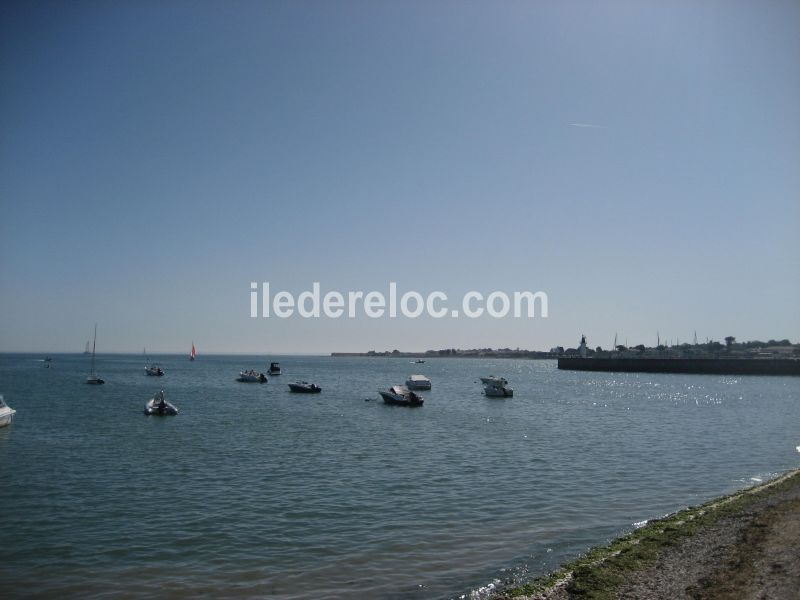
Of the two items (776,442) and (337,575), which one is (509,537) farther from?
(776,442)

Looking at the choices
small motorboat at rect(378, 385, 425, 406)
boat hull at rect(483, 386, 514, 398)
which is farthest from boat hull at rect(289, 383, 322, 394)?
boat hull at rect(483, 386, 514, 398)

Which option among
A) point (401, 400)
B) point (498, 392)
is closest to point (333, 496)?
point (401, 400)

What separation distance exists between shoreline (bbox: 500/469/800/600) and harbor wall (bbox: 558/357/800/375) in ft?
490

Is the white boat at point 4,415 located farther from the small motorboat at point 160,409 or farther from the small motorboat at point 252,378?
the small motorboat at point 252,378

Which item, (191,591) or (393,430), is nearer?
(191,591)

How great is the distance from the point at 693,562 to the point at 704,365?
15895 cm

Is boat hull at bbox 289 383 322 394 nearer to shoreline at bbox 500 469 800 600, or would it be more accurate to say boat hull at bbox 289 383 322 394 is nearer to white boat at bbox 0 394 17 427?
white boat at bbox 0 394 17 427

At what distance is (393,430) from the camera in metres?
42.6

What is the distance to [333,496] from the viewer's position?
872 inches

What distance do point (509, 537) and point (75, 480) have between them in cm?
1941

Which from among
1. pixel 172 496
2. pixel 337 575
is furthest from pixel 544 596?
pixel 172 496

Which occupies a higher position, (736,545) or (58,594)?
(736,545)

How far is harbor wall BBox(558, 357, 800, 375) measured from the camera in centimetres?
14175

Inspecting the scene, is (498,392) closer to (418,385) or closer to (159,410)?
(418,385)
